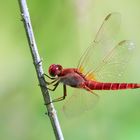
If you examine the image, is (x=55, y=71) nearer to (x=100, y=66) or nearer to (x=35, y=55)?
(x=100, y=66)

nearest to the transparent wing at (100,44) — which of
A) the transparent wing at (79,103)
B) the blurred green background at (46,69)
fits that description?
the transparent wing at (79,103)

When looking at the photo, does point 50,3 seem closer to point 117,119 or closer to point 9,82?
point 9,82

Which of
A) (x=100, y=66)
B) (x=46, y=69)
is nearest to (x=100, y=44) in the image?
(x=100, y=66)

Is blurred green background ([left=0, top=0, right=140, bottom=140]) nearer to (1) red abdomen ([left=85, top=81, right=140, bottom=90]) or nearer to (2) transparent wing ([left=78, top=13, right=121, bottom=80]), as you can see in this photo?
(1) red abdomen ([left=85, top=81, right=140, bottom=90])

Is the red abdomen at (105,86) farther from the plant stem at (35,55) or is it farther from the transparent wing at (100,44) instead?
the plant stem at (35,55)

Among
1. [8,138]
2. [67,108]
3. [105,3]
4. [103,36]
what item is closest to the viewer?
[67,108]

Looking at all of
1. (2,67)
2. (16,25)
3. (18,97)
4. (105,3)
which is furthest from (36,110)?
(105,3)

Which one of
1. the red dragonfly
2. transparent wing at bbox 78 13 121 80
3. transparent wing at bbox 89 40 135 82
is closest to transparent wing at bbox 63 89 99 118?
the red dragonfly
